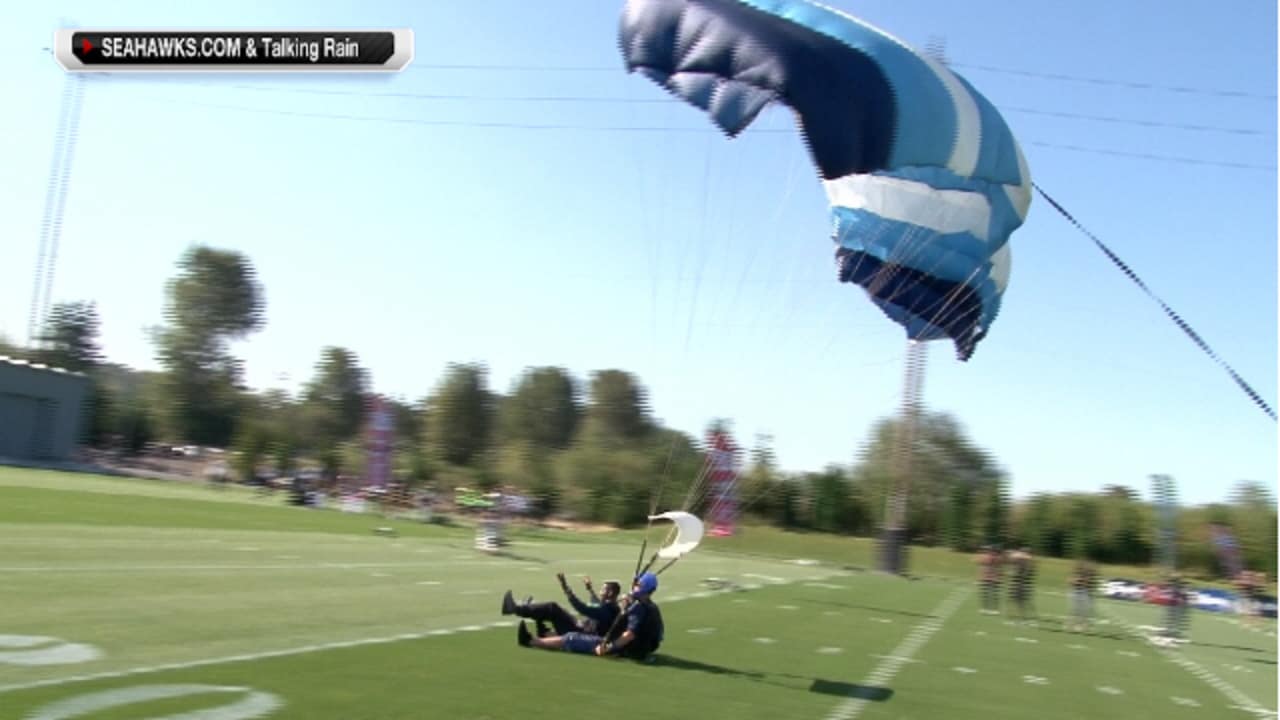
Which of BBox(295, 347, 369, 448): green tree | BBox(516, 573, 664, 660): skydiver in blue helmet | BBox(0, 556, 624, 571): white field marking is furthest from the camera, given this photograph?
BBox(295, 347, 369, 448): green tree

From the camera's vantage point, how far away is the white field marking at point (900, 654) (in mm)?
8494

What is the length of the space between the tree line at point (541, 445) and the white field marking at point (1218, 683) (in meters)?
15.3

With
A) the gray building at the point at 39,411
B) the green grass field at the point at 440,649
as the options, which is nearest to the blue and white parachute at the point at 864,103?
the green grass field at the point at 440,649

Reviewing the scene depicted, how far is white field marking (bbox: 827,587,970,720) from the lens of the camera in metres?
8.49

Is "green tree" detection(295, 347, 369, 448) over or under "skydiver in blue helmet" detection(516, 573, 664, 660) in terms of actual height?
over

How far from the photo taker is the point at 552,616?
10.2m

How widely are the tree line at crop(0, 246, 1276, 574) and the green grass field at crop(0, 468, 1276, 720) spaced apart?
13.6 meters

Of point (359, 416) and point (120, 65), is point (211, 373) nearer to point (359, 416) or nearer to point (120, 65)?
point (359, 416)

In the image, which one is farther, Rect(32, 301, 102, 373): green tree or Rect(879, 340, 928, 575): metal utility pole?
Rect(32, 301, 102, 373): green tree

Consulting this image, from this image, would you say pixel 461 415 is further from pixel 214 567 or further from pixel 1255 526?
pixel 214 567

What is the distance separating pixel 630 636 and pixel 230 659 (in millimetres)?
3300

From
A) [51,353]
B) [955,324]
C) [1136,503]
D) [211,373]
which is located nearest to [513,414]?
[211,373]

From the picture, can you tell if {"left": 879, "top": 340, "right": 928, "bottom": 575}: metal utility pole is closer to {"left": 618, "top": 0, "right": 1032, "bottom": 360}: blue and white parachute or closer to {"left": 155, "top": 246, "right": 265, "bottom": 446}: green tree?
{"left": 618, "top": 0, "right": 1032, "bottom": 360}: blue and white parachute

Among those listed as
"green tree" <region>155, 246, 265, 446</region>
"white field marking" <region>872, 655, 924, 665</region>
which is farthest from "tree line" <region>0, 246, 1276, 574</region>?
"white field marking" <region>872, 655, 924, 665</region>
